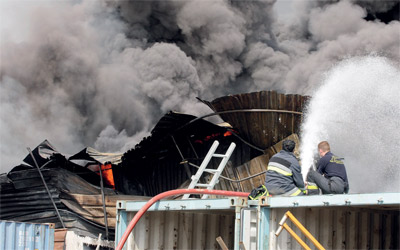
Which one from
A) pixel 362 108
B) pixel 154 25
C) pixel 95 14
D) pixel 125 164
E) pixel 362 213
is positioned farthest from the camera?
pixel 154 25

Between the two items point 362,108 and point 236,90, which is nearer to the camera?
point 362,108

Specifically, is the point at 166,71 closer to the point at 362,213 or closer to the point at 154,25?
the point at 154,25

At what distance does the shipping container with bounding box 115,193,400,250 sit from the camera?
18.2 feet

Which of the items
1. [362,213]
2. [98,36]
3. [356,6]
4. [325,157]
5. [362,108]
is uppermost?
[356,6]

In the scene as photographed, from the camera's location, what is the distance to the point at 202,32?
26.6 m

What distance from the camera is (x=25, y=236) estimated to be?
29.8ft

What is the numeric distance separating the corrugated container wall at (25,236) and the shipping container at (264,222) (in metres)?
2.94

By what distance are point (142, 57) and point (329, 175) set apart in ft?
59.2

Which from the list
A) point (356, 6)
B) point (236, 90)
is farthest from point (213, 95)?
point (356, 6)

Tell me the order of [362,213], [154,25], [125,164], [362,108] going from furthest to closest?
[154,25] < [125,164] < [362,108] < [362,213]

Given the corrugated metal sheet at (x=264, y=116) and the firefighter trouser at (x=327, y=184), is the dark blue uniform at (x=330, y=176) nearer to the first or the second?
the firefighter trouser at (x=327, y=184)

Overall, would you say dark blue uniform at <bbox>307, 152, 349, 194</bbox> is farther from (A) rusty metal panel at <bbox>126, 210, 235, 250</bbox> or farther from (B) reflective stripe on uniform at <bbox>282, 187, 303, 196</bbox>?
(A) rusty metal panel at <bbox>126, 210, 235, 250</bbox>

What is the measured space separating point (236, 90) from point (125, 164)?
15.3 metres

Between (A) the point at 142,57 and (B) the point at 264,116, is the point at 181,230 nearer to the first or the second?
(B) the point at 264,116
